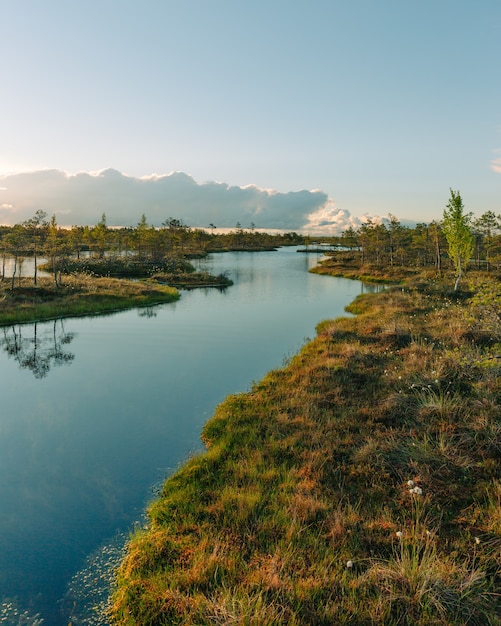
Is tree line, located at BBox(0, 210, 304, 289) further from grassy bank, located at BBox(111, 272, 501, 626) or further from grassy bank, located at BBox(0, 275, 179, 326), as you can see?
grassy bank, located at BBox(111, 272, 501, 626)

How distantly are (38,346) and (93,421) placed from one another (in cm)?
1449

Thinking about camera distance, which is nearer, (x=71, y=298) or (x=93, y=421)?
(x=93, y=421)

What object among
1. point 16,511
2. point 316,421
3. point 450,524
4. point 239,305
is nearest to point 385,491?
point 450,524

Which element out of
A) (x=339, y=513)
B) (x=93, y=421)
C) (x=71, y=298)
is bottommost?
(x=93, y=421)

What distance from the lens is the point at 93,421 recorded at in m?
15.9

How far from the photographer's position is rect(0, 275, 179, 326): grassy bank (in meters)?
35.1

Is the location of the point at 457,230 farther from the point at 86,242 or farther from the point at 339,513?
the point at 86,242

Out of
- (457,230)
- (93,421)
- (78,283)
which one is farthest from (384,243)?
(93,421)

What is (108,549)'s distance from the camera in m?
8.88

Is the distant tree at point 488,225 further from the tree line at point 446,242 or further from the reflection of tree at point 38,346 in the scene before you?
the reflection of tree at point 38,346

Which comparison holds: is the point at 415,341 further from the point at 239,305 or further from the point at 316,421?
the point at 239,305

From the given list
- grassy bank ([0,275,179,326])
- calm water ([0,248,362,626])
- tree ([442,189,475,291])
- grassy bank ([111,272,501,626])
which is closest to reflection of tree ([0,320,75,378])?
calm water ([0,248,362,626])

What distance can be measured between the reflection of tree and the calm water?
0.26 ft

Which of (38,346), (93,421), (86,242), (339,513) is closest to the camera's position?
(339,513)
